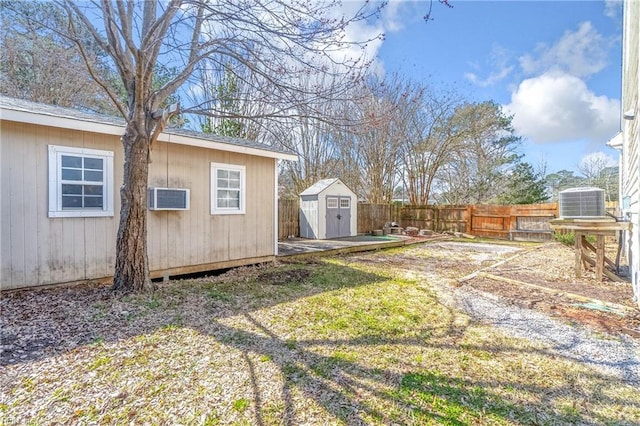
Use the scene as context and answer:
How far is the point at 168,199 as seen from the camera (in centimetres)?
512

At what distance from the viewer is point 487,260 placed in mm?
7832

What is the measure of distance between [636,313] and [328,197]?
8133 mm

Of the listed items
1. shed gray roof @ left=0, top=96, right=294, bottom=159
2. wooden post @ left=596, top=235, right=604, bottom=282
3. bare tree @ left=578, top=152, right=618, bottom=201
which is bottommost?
wooden post @ left=596, top=235, right=604, bottom=282

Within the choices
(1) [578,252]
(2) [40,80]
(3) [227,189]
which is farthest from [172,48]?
(2) [40,80]

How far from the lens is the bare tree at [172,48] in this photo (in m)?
3.75

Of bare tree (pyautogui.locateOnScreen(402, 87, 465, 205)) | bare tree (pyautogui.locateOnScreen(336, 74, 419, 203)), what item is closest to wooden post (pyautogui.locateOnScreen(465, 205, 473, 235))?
bare tree (pyautogui.locateOnScreen(402, 87, 465, 205))

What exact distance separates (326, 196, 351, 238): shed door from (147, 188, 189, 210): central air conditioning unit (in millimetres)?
6144

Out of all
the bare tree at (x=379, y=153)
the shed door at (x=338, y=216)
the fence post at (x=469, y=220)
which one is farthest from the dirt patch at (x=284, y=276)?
the fence post at (x=469, y=220)

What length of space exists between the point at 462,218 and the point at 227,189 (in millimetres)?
11220

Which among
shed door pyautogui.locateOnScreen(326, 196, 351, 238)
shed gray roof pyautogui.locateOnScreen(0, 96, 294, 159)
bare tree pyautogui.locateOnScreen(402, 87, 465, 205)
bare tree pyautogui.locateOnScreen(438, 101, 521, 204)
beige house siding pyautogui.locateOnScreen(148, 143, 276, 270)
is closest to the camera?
shed gray roof pyautogui.locateOnScreen(0, 96, 294, 159)

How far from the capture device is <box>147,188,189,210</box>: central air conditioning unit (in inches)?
198

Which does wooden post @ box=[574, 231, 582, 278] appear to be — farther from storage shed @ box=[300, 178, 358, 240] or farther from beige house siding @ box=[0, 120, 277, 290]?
storage shed @ box=[300, 178, 358, 240]

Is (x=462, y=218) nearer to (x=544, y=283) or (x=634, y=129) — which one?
(x=544, y=283)

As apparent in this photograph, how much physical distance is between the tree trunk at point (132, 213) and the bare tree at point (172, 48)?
0.01 m
